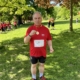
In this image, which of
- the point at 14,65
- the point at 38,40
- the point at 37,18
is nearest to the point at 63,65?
the point at 14,65

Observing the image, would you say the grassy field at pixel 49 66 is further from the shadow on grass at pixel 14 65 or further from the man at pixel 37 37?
the man at pixel 37 37

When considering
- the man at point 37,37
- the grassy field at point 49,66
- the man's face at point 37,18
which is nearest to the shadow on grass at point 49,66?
the grassy field at point 49,66

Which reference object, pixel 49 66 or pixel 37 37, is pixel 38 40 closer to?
pixel 37 37

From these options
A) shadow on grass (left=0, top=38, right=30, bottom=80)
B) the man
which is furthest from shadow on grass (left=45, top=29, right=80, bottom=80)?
the man

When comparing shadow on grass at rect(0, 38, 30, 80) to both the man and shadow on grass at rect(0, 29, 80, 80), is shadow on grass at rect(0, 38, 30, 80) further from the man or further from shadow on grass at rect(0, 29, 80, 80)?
the man

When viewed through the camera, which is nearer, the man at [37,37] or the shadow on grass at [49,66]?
the man at [37,37]

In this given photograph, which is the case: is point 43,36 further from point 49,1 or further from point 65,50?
point 49,1

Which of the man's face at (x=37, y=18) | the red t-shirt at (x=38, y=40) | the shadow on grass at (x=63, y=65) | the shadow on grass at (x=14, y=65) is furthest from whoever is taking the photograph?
the shadow on grass at (x=14, y=65)

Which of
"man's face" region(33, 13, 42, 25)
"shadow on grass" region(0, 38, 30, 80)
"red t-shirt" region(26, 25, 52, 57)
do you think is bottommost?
"shadow on grass" region(0, 38, 30, 80)

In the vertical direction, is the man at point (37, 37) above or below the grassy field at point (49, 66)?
above

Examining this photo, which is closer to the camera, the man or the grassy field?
the man

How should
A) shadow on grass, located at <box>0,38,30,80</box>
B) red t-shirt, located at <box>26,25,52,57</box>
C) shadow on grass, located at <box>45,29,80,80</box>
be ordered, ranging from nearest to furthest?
1. red t-shirt, located at <box>26,25,52,57</box>
2. shadow on grass, located at <box>45,29,80,80</box>
3. shadow on grass, located at <box>0,38,30,80</box>

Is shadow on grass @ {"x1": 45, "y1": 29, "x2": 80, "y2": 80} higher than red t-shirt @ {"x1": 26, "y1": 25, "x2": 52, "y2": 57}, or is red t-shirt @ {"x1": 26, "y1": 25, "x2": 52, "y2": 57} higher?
red t-shirt @ {"x1": 26, "y1": 25, "x2": 52, "y2": 57}

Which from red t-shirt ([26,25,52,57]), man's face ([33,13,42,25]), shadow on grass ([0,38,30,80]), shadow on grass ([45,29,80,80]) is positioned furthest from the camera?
shadow on grass ([0,38,30,80])
